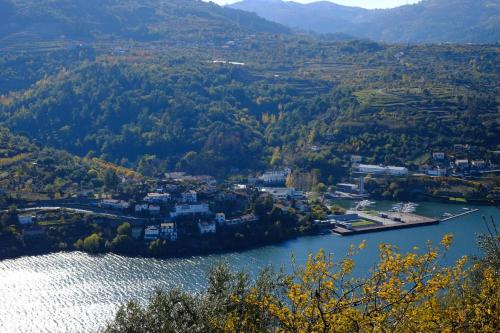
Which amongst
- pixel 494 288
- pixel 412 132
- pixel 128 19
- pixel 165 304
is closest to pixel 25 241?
pixel 165 304

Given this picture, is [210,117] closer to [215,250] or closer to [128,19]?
[215,250]

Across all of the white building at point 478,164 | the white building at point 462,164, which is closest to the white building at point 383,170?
the white building at point 462,164

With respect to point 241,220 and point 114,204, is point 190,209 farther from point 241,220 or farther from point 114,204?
point 114,204

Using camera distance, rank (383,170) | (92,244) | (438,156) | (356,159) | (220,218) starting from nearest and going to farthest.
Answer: (92,244) → (220,218) → (383,170) → (438,156) → (356,159)

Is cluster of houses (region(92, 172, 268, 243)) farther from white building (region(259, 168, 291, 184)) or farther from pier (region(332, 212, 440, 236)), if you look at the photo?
white building (region(259, 168, 291, 184))

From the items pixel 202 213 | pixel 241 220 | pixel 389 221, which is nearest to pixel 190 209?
pixel 202 213

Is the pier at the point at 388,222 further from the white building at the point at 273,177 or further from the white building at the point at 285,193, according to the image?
the white building at the point at 273,177
